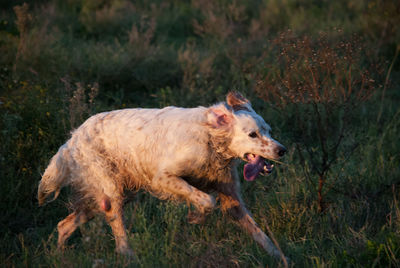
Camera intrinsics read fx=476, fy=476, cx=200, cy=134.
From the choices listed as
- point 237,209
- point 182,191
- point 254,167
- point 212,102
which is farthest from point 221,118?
point 212,102

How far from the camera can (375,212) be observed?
4.13 metres

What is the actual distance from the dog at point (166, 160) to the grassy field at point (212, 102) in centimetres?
20

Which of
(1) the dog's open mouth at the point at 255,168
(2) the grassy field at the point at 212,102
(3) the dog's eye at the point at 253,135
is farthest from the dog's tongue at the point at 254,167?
(2) the grassy field at the point at 212,102

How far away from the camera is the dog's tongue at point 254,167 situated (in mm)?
3396

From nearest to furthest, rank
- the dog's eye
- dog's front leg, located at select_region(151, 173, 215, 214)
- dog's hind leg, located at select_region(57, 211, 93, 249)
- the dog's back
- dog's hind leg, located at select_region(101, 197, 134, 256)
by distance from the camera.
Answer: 1. dog's front leg, located at select_region(151, 173, 215, 214)
2. the dog's eye
3. the dog's back
4. dog's hind leg, located at select_region(101, 197, 134, 256)
5. dog's hind leg, located at select_region(57, 211, 93, 249)

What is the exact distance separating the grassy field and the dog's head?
23.1 inches

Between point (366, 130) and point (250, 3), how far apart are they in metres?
5.60

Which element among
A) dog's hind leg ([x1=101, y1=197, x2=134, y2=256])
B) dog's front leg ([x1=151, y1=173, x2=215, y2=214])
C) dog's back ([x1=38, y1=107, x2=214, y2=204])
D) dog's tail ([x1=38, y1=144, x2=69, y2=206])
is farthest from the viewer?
dog's tail ([x1=38, y1=144, x2=69, y2=206])

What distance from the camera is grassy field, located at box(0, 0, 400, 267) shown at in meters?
3.46

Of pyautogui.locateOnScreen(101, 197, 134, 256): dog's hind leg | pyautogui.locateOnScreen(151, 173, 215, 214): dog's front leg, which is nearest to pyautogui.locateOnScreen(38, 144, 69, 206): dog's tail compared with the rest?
pyautogui.locateOnScreen(101, 197, 134, 256): dog's hind leg

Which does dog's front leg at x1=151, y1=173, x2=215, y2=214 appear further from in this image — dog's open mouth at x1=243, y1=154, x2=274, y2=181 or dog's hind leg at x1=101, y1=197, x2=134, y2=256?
dog's hind leg at x1=101, y1=197, x2=134, y2=256

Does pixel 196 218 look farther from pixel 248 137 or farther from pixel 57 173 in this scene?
pixel 57 173

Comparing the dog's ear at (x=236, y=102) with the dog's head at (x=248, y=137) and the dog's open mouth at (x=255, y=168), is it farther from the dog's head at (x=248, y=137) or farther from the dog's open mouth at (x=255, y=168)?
the dog's open mouth at (x=255, y=168)

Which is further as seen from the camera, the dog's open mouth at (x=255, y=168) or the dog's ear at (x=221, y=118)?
the dog's ear at (x=221, y=118)
